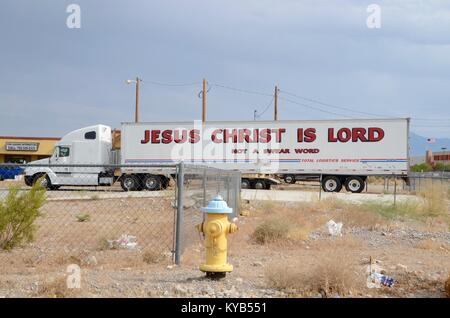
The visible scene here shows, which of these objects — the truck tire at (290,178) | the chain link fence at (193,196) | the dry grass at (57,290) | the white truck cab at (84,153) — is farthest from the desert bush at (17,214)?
the truck tire at (290,178)

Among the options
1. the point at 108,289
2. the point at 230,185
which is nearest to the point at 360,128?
the point at 230,185

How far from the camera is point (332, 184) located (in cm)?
3153

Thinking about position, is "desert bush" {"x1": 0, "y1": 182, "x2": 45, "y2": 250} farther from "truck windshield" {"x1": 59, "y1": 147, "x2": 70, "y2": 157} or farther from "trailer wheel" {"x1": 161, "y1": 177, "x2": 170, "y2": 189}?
"truck windshield" {"x1": 59, "y1": 147, "x2": 70, "y2": 157}

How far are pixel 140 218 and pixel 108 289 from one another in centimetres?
911

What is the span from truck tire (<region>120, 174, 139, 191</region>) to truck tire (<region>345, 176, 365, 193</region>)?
11947 millimetres

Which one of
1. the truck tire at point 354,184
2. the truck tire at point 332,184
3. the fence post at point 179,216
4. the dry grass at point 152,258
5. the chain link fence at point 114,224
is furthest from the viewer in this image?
the truck tire at point 332,184

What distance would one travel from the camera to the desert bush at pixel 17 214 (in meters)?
9.47

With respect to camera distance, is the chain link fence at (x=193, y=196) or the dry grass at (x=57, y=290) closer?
the dry grass at (x=57, y=290)

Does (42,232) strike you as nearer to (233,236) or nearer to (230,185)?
(233,236)

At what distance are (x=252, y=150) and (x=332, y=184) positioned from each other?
4.95 m

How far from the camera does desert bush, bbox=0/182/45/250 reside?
31.1ft

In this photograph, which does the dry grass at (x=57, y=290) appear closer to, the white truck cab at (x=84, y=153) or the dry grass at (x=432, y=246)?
the dry grass at (x=432, y=246)

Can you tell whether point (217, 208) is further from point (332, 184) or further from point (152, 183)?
point (332, 184)

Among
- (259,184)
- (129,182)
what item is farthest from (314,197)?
(129,182)
